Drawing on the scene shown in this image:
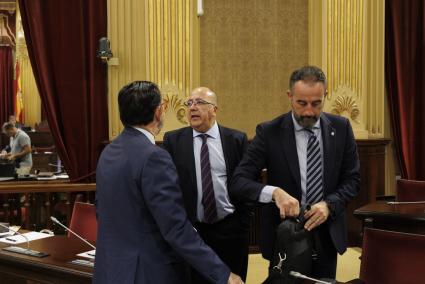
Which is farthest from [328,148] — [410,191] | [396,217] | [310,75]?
[410,191]

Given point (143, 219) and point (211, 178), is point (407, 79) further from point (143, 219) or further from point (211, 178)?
point (143, 219)

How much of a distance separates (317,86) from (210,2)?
142 inches

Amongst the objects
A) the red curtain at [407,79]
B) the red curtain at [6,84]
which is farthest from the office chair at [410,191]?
the red curtain at [6,84]

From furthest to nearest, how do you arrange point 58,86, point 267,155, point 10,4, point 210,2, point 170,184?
1. point 10,4
2. point 210,2
3. point 58,86
4. point 267,155
5. point 170,184

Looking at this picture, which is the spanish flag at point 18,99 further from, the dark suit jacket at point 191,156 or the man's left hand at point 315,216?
the man's left hand at point 315,216

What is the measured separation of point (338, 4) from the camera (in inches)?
221

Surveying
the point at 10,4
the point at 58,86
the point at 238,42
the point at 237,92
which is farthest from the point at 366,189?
the point at 10,4

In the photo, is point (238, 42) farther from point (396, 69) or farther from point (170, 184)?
point (170, 184)

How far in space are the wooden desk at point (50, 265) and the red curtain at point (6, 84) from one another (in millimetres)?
14085

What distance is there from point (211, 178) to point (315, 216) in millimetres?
1209

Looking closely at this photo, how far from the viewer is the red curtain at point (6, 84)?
52.3ft

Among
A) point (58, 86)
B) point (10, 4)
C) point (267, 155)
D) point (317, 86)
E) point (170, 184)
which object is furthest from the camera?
point (10, 4)

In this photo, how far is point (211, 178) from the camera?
3.12 meters

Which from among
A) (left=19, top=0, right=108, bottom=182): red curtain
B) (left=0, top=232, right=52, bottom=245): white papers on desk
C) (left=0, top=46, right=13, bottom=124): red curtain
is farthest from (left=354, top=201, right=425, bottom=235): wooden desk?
(left=0, top=46, right=13, bottom=124): red curtain
